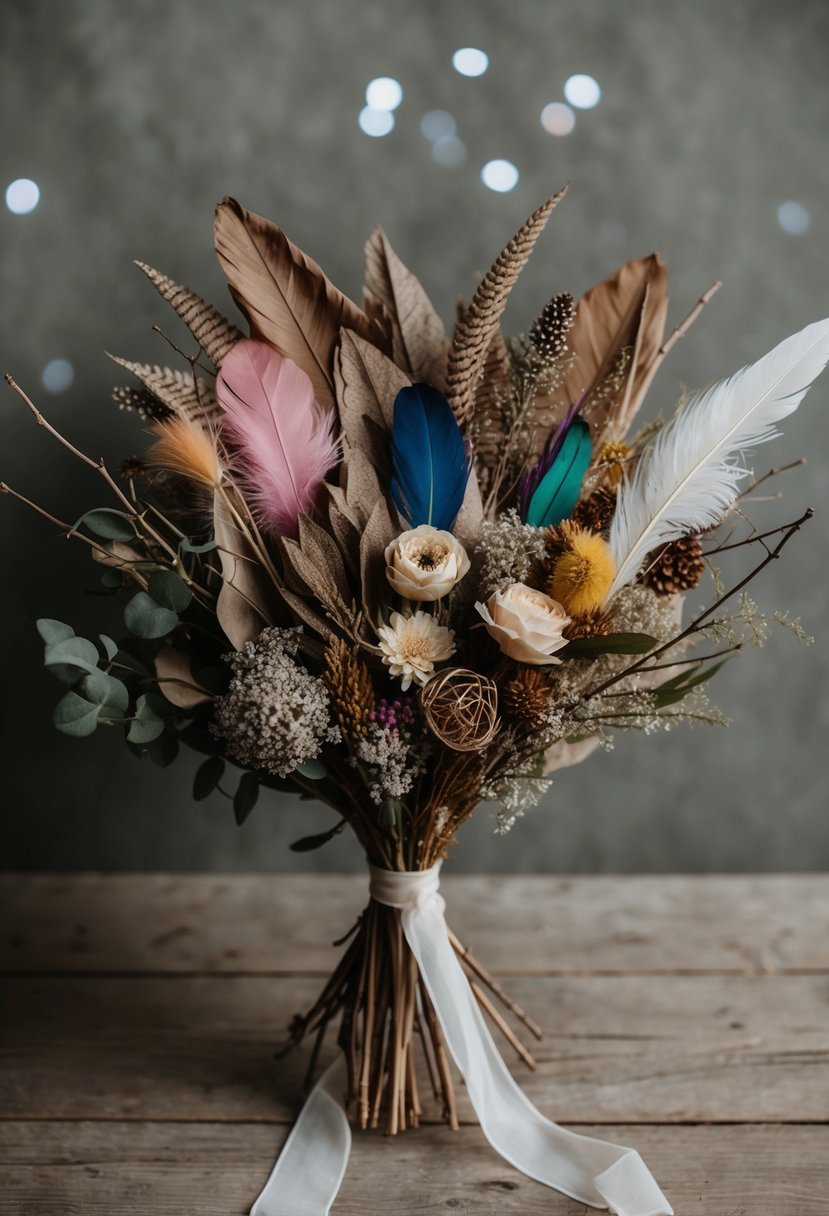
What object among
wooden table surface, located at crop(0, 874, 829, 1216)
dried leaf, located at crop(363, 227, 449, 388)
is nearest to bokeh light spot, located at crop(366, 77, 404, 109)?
dried leaf, located at crop(363, 227, 449, 388)

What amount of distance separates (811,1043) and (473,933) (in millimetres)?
403

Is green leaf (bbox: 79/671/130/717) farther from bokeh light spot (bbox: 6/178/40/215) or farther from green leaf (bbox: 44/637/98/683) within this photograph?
bokeh light spot (bbox: 6/178/40/215)

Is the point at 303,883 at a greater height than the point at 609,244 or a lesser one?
lesser

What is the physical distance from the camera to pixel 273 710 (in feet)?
2.39

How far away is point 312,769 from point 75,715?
0.20 m

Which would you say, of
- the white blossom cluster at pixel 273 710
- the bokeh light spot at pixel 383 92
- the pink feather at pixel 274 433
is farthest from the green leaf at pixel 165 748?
the bokeh light spot at pixel 383 92

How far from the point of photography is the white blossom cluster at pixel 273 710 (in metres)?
0.73

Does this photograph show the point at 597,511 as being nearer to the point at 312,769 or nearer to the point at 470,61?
the point at 312,769

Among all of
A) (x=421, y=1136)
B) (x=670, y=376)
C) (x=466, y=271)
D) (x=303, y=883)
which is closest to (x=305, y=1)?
(x=466, y=271)

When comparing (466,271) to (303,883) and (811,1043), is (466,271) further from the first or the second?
(811,1043)

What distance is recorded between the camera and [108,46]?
1.12m

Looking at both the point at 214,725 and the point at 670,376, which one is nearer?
the point at 214,725

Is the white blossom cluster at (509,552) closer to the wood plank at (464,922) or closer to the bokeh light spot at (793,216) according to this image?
the wood plank at (464,922)

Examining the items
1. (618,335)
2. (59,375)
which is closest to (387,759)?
(618,335)
